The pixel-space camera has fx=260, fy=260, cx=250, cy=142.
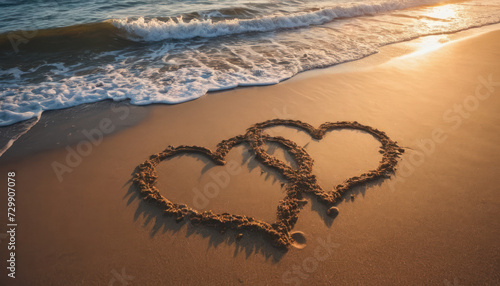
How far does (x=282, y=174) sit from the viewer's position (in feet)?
10.2

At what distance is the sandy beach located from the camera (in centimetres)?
218

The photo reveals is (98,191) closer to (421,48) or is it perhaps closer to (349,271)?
(349,271)

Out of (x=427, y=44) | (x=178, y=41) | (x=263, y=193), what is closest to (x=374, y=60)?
(x=427, y=44)

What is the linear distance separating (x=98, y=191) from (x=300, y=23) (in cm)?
→ 906

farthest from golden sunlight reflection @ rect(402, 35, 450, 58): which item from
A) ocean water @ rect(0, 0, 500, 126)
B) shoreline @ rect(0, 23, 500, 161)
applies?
ocean water @ rect(0, 0, 500, 126)

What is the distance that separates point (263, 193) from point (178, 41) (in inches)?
273

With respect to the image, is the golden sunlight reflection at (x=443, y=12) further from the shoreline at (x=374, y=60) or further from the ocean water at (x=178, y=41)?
the shoreline at (x=374, y=60)

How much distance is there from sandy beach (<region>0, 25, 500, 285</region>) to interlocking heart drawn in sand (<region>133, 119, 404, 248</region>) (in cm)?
8

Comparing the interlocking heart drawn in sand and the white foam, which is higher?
the white foam

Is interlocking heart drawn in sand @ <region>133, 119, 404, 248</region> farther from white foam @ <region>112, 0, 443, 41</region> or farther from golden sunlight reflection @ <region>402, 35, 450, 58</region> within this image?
white foam @ <region>112, 0, 443, 41</region>

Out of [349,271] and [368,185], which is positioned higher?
[368,185]

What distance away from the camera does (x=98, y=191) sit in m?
2.94

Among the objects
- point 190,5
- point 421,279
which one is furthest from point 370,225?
point 190,5

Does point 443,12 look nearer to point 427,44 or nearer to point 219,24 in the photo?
point 427,44
